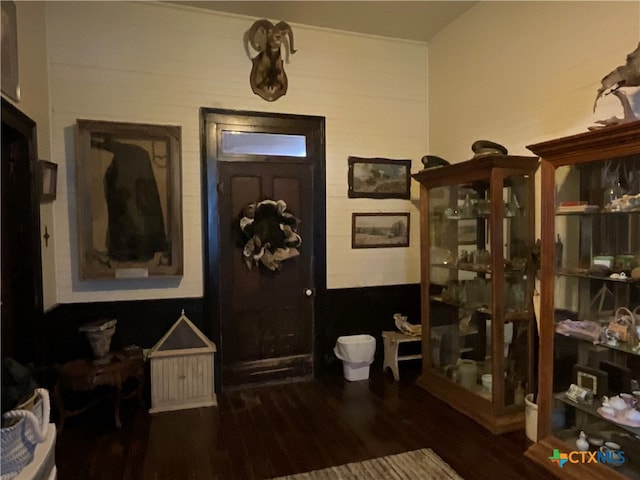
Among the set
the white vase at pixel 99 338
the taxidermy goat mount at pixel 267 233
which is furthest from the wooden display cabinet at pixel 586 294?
the white vase at pixel 99 338

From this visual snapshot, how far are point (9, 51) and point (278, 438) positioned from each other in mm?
2917

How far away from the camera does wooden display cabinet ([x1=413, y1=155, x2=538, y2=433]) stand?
3121 millimetres

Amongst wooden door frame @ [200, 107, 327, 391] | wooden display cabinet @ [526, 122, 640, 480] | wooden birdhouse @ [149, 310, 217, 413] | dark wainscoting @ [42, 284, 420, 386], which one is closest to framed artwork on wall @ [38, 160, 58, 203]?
dark wainscoting @ [42, 284, 420, 386]

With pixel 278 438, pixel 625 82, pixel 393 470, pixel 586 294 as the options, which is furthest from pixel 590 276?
pixel 278 438

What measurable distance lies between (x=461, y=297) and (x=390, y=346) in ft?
2.96

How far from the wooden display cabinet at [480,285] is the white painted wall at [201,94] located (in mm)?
766

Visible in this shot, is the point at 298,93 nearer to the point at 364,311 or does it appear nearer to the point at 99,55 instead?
the point at 99,55

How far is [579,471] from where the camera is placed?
2.44 m

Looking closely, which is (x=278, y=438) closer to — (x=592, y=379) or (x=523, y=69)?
(x=592, y=379)

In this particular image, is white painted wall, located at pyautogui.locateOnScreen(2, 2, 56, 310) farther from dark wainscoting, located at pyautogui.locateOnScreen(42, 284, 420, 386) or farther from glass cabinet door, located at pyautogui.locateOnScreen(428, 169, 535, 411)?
glass cabinet door, located at pyautogui.locateOnScreen(428, 169, 535, 411)

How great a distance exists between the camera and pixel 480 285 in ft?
11.2

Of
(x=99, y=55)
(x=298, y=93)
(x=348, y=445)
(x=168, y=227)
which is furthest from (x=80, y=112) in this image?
(x=348, y=445)

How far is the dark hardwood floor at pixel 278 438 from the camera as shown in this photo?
8.69ft

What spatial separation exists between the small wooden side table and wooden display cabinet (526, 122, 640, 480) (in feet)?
9.21
